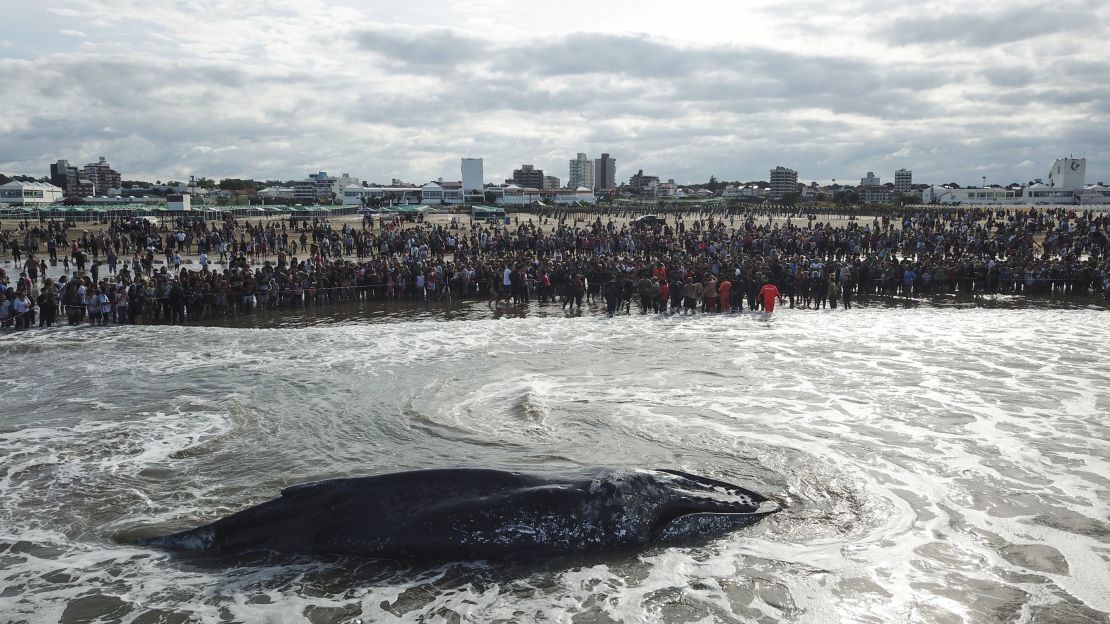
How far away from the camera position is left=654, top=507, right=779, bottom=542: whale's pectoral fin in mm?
6969

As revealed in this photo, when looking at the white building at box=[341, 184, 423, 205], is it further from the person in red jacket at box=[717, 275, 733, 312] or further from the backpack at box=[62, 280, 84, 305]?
the person in red jacket at box=[717, 275, 733, 312]

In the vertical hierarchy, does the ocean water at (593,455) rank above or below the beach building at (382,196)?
below

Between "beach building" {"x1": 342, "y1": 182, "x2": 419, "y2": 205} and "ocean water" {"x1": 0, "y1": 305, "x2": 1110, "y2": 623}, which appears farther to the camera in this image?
"beach building" {"x1": 342, "y1": 182, "x2": 419, "y2": 205}

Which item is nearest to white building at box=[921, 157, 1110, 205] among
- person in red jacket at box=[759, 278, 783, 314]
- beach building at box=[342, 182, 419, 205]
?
beach building at box=[342, 182, 419, 205]

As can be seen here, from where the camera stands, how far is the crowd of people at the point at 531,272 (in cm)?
2244

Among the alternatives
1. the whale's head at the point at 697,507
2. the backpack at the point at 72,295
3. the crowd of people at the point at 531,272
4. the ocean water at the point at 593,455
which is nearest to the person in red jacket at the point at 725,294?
Answer: the crowd of people at the point at 531,272

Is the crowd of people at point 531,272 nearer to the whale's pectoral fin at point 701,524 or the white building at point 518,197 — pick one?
the whale's pectoral fin at point 701,524

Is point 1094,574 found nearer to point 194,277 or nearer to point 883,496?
point 883,496

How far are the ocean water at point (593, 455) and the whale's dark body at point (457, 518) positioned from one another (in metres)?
0.20

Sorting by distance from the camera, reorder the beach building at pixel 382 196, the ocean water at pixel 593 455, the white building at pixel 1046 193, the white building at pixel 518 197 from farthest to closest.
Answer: the white building at pixel 518 197 → the beach building at pixel 382 196 → the white building at pixel 1046 193 → the ocean water at pixel 593 455

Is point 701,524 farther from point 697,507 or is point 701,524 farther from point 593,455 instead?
point 593,455

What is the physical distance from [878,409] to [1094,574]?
5103mm

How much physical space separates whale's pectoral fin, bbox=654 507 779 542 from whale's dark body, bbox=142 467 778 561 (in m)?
0.01

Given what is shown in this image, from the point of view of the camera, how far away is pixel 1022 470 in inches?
355
